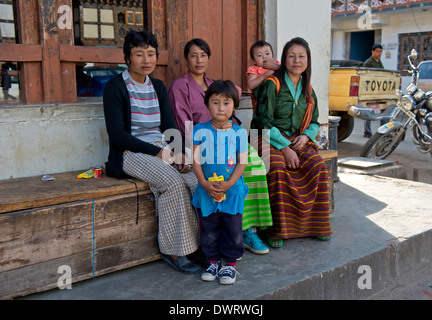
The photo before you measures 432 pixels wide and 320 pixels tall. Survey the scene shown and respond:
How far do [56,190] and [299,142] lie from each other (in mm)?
1829

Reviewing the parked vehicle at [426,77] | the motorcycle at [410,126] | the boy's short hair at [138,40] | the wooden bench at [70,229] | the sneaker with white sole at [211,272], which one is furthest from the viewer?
the parked vehicle at [426,77]

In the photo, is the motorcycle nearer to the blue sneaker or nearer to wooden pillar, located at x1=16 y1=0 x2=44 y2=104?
the blue sneaker

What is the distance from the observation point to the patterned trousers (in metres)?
2.82

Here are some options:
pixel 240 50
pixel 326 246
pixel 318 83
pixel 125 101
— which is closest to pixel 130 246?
pixel 125 101

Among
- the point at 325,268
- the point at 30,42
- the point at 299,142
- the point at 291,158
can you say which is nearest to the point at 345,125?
the point at 299,142

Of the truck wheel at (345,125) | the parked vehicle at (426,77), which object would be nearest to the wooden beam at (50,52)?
the truck wheel at (345,125)

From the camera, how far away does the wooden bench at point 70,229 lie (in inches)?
94.5

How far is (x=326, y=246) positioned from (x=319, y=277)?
1.72ft

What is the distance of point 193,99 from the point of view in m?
3.48

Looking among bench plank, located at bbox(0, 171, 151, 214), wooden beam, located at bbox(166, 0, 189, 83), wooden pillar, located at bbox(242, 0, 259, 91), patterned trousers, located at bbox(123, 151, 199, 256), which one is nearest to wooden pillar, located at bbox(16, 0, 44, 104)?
bench plank, located at bbox(0, 171, 151, 214)

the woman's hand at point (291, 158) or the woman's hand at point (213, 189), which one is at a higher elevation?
the woman's hand at point (291, 158)

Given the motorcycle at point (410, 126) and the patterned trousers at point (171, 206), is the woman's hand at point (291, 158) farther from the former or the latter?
the motorcycle at point (410, 126)

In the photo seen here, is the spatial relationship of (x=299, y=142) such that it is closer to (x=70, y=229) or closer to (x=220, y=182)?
(x=220, y=182)

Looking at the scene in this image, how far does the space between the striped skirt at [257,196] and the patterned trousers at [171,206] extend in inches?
18.1
